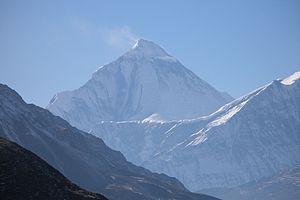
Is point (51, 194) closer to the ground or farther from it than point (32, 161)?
closer to the ground

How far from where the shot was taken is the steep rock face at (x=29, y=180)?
121875mm

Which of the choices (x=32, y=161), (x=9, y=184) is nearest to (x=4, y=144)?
(x=32, y=161)

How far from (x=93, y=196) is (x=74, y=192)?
472 cm

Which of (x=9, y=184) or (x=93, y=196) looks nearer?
(x=9, y=184)

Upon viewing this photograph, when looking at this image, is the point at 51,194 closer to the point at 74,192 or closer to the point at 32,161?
the point at 74,192

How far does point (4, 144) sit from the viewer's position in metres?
142

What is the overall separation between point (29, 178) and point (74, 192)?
857 cm

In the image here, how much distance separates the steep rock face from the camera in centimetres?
12188

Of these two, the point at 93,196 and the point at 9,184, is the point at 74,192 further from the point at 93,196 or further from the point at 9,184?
the point at 9,184

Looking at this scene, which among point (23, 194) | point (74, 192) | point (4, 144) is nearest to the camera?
point (23, 194)

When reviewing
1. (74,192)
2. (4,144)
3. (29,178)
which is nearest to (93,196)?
(74,192)

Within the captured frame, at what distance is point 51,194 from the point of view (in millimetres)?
124562

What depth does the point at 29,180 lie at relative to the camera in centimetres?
12712

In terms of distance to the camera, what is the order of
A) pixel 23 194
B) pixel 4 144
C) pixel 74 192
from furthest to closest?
pixel 4 144, pixel 74 192, pixel 23 194
